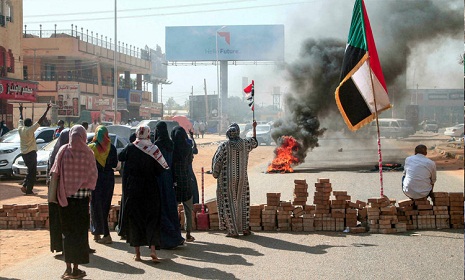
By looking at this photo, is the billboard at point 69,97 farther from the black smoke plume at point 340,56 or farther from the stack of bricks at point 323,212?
the stack of bricks at point 323,212

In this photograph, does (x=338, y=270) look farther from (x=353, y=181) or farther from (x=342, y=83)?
(x=353, y=181)

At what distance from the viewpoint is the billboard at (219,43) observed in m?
71.9

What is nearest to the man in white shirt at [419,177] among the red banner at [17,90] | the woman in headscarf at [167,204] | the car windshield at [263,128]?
the woman in headscarf at [167,204]

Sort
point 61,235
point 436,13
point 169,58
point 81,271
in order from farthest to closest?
point 169,58, point 436,13, point 61,235, point 81,271

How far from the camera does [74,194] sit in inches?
282

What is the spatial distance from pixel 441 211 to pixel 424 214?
25 centimetres

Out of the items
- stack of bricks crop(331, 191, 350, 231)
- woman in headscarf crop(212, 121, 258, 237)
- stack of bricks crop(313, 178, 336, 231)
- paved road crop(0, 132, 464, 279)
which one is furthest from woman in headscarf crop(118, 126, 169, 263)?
stack of bricks crop(331, 191, 350, 231)

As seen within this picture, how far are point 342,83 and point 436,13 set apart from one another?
67.9ft

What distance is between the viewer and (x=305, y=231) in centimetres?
1017

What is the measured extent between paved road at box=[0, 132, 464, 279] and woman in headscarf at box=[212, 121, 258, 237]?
0.87 ft

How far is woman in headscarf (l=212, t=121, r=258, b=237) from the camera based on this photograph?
9656 millimetres

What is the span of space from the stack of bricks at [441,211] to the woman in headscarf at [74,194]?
5361mm

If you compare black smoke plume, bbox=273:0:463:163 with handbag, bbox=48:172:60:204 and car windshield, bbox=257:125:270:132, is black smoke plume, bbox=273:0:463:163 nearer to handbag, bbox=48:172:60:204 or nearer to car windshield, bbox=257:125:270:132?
car windshield, bbox=257:125:270:132

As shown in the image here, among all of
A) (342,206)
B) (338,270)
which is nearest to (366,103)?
(342,206)
